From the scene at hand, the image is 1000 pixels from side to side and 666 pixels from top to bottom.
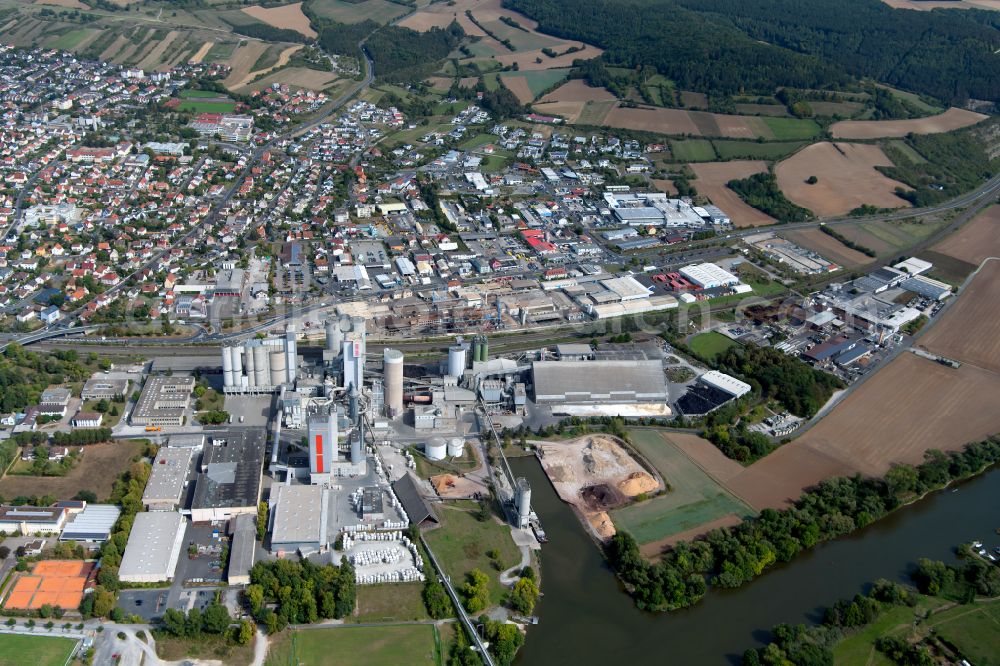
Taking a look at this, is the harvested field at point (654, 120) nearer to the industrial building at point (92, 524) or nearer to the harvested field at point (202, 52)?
the harvested field at point (202, 52)

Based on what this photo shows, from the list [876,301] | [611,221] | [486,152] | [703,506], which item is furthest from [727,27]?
[703,506]

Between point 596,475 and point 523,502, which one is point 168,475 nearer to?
point 523,502

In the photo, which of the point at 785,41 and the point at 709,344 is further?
the point at 785,41

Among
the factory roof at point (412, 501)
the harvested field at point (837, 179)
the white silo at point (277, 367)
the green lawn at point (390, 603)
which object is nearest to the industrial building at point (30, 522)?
the white silo at point (277, 367)

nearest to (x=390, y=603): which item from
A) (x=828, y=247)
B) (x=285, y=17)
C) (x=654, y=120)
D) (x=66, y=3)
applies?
(x=828, y=247)

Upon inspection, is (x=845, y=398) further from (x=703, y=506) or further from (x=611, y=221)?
(x=611, y=221)

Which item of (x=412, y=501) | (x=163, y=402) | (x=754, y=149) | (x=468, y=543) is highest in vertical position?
(x=754, y=149)
